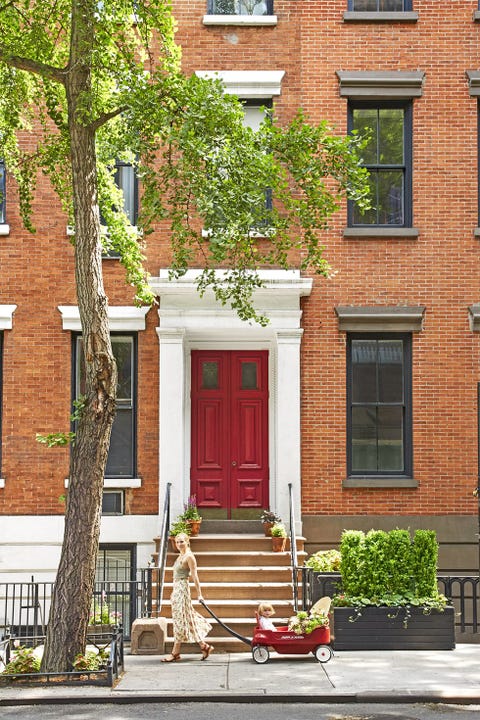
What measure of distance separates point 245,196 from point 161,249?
17.2 ft

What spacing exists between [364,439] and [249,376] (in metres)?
2.22

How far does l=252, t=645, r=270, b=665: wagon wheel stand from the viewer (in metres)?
13.1

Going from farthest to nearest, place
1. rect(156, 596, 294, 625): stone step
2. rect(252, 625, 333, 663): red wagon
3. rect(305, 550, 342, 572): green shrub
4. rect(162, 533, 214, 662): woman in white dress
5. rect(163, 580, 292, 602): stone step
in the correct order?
rect(163, 580, 292, 602): stone step, rect(305, 550, 342, 572): green shrub, rect(156, 596, 294, 625): stone step, rect(162, 533, 214, 662): woman in white dress, rect(252, 625, 333, 663): red wagon

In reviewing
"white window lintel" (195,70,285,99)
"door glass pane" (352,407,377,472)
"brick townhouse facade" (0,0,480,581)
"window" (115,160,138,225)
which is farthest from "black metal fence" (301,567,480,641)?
"white window lintel" (195,70,285,99)

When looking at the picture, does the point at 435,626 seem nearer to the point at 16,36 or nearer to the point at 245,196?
the point at 245,196

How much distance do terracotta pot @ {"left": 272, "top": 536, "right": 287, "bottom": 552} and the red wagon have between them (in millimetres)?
3028

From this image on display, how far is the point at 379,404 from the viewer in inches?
674

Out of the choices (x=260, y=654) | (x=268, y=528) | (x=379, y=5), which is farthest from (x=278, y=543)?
(x=379, y=5)

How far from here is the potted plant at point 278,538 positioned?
15977mm

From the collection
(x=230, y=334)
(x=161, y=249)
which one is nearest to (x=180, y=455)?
(x=230, y=334)

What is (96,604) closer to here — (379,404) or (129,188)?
(379,404)

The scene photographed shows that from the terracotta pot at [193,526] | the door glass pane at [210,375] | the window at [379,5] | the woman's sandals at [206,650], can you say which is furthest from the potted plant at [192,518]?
the window at [379,5]

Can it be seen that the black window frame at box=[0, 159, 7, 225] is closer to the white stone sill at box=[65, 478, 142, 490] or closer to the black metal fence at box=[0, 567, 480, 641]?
the white stone sill at box=[65, 478, 142, 490]

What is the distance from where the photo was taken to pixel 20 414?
16.9 meters
